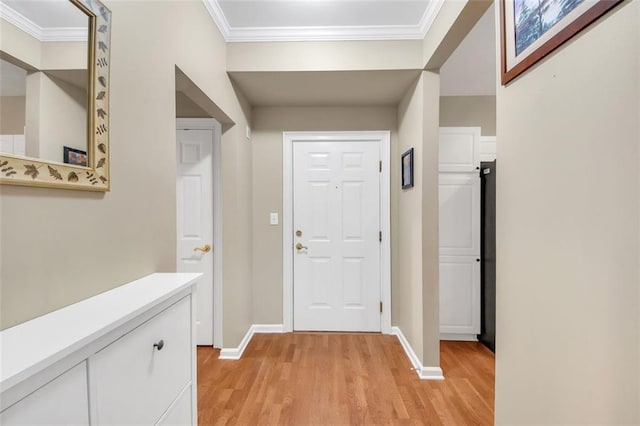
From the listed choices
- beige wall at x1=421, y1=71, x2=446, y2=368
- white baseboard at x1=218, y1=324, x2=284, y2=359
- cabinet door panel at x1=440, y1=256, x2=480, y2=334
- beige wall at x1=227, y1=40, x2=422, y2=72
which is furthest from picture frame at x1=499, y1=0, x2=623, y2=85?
white baseboard at x1=218, y1=324, x2=284, y2=359

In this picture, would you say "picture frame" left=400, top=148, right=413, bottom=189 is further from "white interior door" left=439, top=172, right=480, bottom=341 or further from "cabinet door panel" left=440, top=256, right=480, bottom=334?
"cabinet door panel" left=440, top=256, right=480, bottom=334

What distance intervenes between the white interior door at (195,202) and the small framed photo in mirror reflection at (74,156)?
5.58 feet

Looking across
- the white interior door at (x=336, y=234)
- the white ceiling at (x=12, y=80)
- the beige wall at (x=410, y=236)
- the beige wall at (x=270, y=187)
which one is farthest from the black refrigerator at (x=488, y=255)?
the white ceiling at (x=12, y=80)

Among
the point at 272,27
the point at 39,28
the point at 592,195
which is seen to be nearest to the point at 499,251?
the point at 592,195

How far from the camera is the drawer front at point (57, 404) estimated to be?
0.49 m

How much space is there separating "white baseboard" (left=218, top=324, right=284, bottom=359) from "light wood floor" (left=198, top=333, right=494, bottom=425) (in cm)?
6

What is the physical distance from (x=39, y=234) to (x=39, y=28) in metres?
0.54

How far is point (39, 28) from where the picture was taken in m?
0.74

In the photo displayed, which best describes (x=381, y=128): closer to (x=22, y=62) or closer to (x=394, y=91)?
(x=394, y=91)

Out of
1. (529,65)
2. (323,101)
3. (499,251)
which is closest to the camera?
(529,65)

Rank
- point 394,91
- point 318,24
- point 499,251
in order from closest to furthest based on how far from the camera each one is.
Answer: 1. point 499,251
2. point 318,24
3. point 394,91

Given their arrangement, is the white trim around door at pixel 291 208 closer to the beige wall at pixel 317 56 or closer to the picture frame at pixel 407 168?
the picture frame at pixel 407 168

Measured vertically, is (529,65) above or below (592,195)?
above

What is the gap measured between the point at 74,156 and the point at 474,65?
2.82 metres
